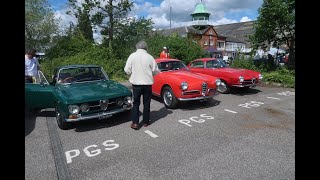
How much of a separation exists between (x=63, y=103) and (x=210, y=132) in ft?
10.7

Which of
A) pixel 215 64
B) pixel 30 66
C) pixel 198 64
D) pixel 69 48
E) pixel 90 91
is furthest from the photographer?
pixel 69 48

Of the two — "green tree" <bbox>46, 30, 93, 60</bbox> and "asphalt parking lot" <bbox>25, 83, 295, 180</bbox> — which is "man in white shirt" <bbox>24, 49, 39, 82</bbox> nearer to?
"asphalt parking lot" <bbox>25, 83, 295, 180</bbox>

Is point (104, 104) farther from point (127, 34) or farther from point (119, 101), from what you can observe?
point (127, 34)

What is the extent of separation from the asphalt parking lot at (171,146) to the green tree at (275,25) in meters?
8.33

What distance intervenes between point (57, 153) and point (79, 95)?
1397 mm

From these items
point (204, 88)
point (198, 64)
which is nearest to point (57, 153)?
point (204, 88)

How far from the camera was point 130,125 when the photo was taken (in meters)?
5.68

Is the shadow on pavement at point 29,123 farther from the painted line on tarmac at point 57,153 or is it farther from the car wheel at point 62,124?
the car wheel at point 62,124

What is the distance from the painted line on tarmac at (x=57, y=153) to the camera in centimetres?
353

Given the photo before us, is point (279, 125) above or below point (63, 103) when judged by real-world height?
below

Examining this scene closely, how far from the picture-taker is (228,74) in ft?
29.6

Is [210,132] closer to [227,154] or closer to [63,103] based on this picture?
[227,154]

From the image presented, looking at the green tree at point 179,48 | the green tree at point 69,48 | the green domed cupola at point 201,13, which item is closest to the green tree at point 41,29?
the green tree at point 69,48
